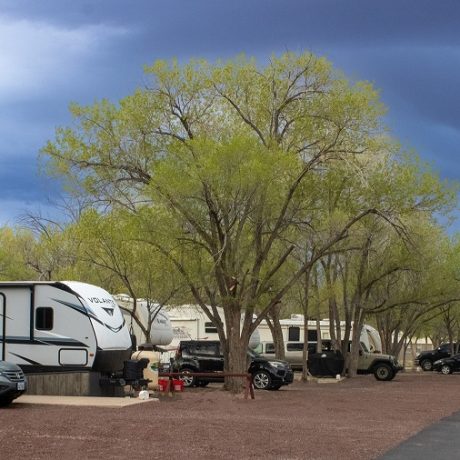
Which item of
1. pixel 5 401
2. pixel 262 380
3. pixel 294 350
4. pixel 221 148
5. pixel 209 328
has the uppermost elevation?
pixel 221 148

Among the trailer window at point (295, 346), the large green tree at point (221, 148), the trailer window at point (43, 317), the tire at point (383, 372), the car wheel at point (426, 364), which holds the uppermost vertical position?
the large green tree at point (221, 148)

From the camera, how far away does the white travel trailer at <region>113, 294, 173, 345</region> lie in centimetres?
3197

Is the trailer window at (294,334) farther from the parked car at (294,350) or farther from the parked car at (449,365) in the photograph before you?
the parked car at (449,365)

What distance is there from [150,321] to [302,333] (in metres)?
12.1

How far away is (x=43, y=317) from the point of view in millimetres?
20156

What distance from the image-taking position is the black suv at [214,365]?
27.3m

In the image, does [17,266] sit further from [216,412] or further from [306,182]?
[216,412]

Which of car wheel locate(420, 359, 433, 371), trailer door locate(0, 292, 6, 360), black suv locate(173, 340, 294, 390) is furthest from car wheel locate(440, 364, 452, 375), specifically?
trailer door locate(0, 292, 6, 360)

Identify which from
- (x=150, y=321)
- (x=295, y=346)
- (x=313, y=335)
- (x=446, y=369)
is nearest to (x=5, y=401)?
(x=150, y=321)

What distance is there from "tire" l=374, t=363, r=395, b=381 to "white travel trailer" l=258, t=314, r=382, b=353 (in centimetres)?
327

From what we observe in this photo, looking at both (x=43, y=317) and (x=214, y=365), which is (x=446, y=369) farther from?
(x=43, y=317)

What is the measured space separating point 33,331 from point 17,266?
74.5 ft

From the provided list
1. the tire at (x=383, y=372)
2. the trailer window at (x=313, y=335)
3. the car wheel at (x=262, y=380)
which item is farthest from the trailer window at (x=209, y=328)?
the car wheel at (x=262, y=380)

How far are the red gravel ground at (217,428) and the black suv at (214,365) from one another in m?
4.69
